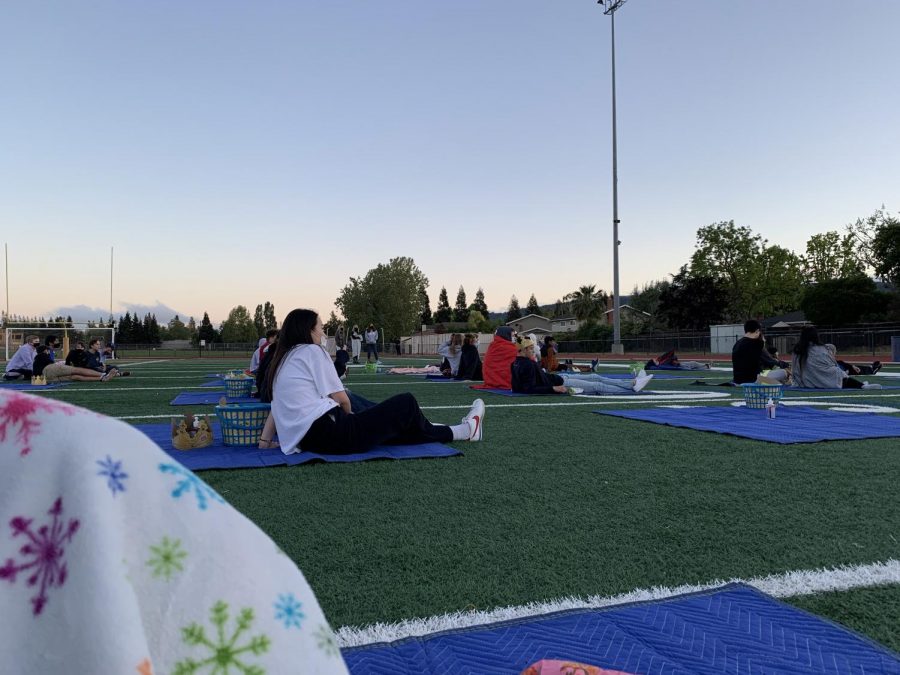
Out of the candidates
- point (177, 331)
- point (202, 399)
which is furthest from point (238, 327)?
point (202, 399)

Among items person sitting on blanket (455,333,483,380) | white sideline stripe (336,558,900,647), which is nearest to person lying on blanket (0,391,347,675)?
white sideline stripe (336,558,900,647)

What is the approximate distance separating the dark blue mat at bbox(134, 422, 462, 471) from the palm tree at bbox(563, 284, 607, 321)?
95.2m

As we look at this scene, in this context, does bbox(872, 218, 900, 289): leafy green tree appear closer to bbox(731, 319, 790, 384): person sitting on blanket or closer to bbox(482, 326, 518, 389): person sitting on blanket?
bbox(731, 319, 790, 384): person sitting on blanket

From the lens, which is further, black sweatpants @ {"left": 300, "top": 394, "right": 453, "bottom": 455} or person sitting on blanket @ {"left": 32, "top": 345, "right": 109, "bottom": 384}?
person sitting on blanket @ {"left": 32, "top": 345, "right": 109, "bottom": 384}

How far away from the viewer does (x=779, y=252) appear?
2254 inches

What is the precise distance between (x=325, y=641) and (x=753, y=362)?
41.6 ft

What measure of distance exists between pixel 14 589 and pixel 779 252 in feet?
210

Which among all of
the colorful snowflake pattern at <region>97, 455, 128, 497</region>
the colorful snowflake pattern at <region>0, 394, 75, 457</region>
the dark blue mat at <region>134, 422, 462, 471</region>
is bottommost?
the dark blue mat at <region>134, 422, 462, 471</region>

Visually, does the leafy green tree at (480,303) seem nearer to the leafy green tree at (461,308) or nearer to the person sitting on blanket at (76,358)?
the leafy green tree at (461,308)

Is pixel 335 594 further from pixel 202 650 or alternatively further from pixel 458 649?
pixel 202 650

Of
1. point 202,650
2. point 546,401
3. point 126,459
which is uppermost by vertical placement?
point 126,459

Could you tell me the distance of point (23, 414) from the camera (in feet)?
2.69

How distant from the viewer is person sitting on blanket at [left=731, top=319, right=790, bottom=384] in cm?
1199

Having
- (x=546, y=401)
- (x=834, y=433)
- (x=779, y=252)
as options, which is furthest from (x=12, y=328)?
(x=779, y=252)
